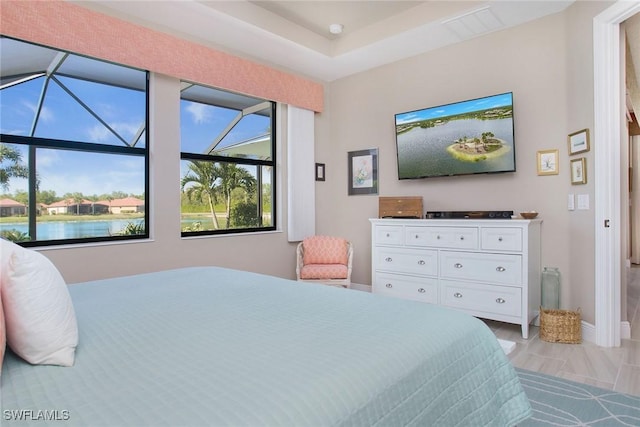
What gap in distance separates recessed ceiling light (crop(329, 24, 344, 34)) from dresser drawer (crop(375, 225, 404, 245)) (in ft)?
6.65

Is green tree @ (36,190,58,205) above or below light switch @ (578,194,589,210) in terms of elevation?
above

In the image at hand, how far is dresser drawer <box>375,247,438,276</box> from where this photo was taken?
3445 mm

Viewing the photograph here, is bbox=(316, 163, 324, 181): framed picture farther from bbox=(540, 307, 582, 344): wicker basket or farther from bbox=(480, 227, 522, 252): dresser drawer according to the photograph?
bbox=(540, 307, 582, 344): wicker basket

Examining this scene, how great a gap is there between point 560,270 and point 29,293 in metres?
3.56

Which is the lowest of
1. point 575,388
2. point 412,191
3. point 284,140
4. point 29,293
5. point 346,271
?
point 575,388

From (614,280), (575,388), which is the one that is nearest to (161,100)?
(575,388)

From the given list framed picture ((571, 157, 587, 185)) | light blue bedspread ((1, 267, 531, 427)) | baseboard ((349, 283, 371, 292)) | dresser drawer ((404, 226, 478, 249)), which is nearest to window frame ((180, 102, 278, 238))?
baseboard ((349, 283, 371, 292))

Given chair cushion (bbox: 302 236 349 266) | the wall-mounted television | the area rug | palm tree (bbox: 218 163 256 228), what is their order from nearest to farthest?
1. the area rug
2. the wall-mounted television
3. palm tree (bbox: 218 163 256 228)
4. chair cushion (bbox: 302 236 349 266)

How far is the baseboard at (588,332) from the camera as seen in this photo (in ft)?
9.20

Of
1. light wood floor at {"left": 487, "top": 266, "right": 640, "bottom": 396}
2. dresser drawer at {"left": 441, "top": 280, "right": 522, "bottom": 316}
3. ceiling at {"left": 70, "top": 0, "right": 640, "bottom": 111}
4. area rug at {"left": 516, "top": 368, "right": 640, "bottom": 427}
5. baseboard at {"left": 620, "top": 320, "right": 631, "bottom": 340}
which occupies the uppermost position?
ceiling at {"left": 70, "top": 0, "right": 640, "bottom": 111}

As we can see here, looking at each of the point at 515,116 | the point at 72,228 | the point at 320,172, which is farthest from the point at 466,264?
the point at 72,228

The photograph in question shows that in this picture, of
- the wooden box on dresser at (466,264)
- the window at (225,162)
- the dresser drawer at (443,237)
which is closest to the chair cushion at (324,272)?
the wooden box on dresser at (466,264)

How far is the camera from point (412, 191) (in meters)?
4.11

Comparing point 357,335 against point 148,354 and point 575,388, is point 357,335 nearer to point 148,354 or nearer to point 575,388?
point 148,354
